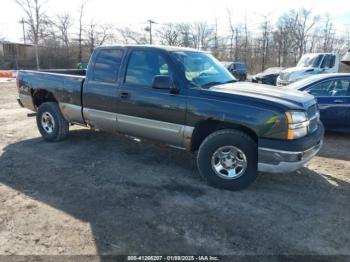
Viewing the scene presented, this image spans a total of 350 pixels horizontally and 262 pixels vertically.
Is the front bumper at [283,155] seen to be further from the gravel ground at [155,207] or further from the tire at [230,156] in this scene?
the gravel ground at [155,207]

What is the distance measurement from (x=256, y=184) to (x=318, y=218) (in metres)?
1.09

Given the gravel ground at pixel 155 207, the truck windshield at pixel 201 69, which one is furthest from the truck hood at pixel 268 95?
the gravel ground at pixel 155 207

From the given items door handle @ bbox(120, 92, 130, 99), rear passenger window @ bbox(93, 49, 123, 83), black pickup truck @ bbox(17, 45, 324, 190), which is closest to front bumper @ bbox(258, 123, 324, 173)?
black pickup truck @ bbox(17, 45, 324, 190)

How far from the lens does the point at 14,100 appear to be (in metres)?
13.3

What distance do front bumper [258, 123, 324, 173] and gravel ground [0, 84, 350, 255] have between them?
17.5 inches

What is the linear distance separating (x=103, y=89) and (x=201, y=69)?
5.37 ft

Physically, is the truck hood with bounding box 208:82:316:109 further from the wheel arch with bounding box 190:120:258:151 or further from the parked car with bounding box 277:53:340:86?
the parked car with bounding box 277:53:340:86

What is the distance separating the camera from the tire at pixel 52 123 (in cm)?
670

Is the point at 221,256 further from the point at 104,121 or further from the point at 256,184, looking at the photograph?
the point at 104,121

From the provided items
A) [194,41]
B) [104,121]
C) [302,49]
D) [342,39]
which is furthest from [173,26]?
[104,121]

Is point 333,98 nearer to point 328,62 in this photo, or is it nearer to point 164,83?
point 164,83

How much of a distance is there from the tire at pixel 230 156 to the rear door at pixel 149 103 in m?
0.47

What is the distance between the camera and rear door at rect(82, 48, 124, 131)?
220 inches

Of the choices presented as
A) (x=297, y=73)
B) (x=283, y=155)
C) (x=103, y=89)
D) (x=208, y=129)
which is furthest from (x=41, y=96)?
(x=297, y=73)
